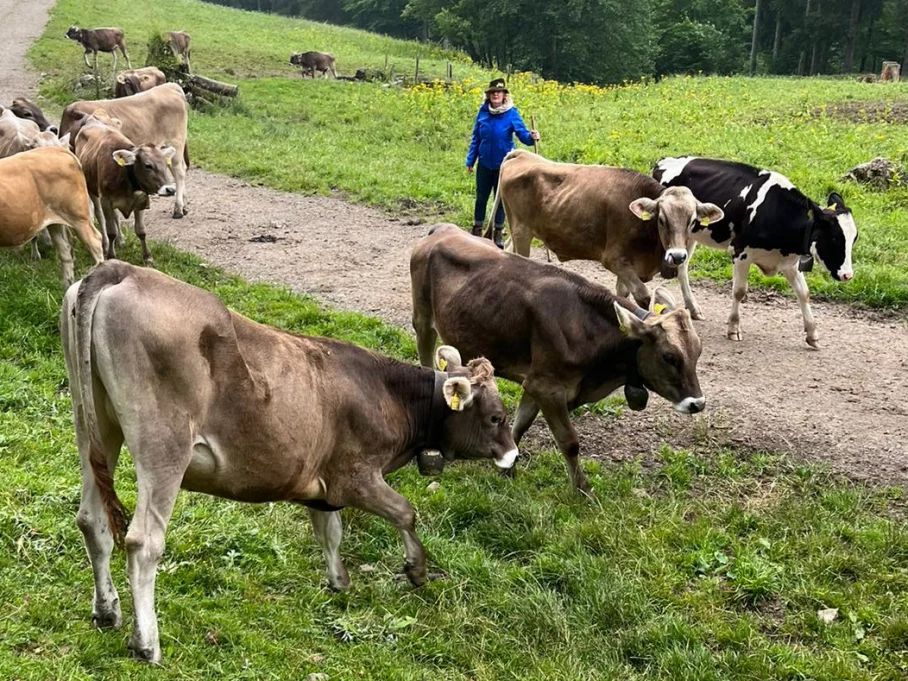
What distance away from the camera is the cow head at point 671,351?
6652 millimetres

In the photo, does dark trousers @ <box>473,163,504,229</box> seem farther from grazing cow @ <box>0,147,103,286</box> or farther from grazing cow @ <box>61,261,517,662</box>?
grazing cow @ <box>61,261,517,662</box>

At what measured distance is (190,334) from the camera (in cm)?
453

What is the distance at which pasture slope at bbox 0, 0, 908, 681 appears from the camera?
195 inches

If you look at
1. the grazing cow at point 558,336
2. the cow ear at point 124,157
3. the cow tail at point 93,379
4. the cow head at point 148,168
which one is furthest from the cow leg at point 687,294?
the cow tail at point 93,379

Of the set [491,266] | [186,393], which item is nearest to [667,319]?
[491,266]

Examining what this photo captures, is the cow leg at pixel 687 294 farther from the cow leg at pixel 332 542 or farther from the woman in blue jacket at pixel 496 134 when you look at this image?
the cow leg at pixel 332 542

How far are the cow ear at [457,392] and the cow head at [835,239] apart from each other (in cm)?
629

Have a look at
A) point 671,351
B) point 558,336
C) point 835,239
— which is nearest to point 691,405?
point 671,351

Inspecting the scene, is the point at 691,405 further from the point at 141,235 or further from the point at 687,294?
the point at 141,235

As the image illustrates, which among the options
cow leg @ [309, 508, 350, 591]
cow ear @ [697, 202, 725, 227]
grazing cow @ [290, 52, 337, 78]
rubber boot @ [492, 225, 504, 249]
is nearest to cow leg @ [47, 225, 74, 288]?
rubber boot @ [492, 225, 504, 249]

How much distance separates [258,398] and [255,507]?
183cm

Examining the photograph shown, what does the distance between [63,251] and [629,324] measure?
6.82m

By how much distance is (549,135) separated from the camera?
20109mm

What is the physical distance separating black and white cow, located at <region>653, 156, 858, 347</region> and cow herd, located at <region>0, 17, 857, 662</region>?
0.08ft
